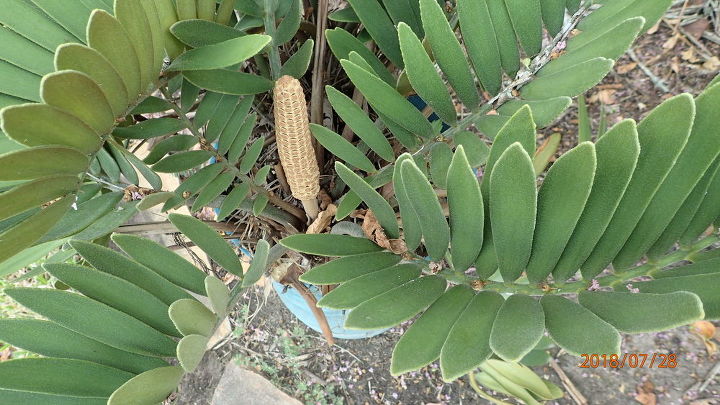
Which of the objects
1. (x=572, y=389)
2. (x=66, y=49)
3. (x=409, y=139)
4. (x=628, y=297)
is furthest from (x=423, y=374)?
(x=66, y=49)

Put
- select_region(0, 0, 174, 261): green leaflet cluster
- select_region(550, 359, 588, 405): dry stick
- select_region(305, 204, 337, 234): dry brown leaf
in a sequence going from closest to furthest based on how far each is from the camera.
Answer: select_region(0, 0, 174, 261): green leaflet cluster → select_region(305, 204, 337, 234): dry brown leaf → select_region(550, 359, 588, 405): dry stick

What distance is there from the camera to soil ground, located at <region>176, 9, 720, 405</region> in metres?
0.93

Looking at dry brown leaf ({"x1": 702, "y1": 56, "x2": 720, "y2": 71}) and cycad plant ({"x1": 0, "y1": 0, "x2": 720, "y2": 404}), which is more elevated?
cycad plant ({"x1": 0, "y1": 0, "x2": 720, "y2": 404})

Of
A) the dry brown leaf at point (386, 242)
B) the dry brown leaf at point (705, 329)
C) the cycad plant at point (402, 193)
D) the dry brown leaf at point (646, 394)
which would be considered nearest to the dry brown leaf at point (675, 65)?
the dry brown leaf at point (705, 329)

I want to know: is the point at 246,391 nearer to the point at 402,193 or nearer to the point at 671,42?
the point at 402,193

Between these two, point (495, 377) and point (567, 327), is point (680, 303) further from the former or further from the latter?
point (495, 377)

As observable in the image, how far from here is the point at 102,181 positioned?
0.50 meters

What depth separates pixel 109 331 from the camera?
0.37m

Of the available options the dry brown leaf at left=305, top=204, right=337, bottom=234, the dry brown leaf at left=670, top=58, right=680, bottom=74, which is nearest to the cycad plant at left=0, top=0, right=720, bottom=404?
the dry brown leaf at left=305, top=204, right=337, bottom=234

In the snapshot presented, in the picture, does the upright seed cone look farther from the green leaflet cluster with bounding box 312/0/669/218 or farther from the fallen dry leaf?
the fallen dry leaf

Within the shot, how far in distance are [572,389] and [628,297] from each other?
70 cm

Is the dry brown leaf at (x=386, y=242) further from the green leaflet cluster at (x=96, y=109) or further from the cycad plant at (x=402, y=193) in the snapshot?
the green leaflet cluster at (x=96, y=109)

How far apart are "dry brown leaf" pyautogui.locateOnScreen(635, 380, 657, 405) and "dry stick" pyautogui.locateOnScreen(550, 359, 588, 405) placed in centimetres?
9

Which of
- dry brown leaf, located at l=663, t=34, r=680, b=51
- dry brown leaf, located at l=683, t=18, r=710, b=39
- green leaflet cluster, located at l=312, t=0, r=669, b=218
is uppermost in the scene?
green leaflet cluster, located at l=312, t=0, r=669, b=218
